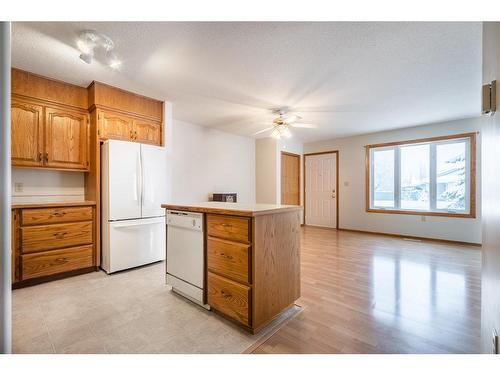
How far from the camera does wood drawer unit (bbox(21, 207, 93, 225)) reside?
95.1 inches

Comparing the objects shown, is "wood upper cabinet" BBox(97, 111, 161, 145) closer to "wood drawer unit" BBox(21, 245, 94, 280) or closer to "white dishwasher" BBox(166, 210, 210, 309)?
"wood drawer unit" BBox(21, 245, 94, 280)

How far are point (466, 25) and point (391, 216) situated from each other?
13.1ft

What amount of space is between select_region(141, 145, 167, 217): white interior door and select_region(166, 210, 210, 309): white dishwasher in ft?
3.21

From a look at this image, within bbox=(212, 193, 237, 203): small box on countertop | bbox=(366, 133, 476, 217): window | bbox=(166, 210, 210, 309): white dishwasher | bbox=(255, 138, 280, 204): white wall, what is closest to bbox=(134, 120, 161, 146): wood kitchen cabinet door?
bbox=(166, 210, 210, 309): white dishwasher

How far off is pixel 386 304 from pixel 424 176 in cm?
374

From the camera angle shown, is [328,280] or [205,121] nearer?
[328,280]

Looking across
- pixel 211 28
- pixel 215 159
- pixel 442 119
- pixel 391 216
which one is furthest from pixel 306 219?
pixel 211 28

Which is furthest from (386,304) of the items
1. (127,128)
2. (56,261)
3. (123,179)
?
(127,128)

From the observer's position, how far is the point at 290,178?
620 centimetres

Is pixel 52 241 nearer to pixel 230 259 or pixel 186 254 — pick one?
pixel 186 254

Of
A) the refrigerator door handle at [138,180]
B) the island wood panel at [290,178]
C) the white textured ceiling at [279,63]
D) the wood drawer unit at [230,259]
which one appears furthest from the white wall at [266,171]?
the wood drawer unit at [230,259]
